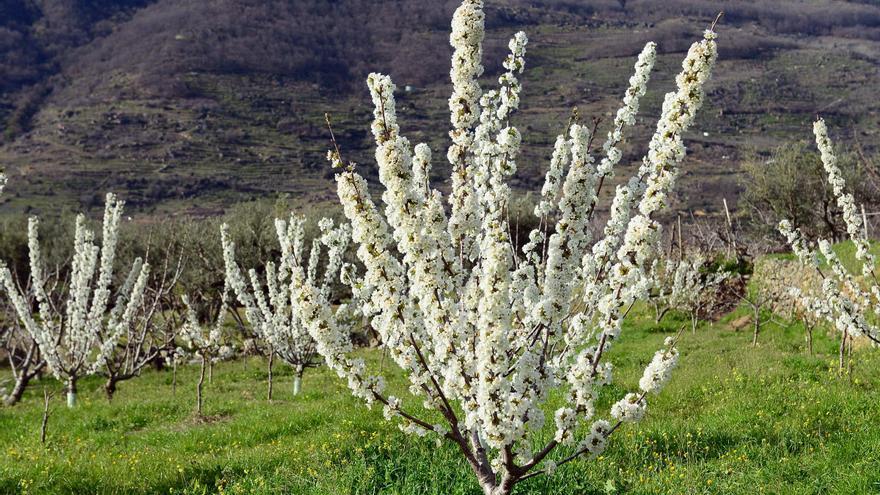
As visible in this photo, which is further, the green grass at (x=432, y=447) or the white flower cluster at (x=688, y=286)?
the white flower cluster at (x=688, y=286)

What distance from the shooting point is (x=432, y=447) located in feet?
31.2

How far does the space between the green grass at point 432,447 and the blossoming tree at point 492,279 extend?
2310 millimetres

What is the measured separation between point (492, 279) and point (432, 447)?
5138 millimetres

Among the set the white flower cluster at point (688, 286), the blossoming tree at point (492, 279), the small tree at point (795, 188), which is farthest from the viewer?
the small tree at point (795, 188)

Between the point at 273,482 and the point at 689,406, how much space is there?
775 centimetres

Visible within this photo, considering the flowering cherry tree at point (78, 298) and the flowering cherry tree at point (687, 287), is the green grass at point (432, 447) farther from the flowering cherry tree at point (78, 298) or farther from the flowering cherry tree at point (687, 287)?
the flowering cherry tree at point (687, 287)

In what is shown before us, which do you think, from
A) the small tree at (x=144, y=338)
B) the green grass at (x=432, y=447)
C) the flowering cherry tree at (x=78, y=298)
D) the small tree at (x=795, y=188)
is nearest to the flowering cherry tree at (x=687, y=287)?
the green grass at (x=432, y=447)

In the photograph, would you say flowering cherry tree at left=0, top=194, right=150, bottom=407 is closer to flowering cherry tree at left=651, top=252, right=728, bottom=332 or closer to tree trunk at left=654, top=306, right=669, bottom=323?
flowering cherry tree at left=651, top=252, right=728, bottom=332

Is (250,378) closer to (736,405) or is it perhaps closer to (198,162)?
(736,405)

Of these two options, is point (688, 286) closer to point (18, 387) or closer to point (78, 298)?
point (78, 298)

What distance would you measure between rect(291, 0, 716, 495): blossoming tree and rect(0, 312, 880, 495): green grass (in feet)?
7.58

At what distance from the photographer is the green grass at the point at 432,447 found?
26.4 ft

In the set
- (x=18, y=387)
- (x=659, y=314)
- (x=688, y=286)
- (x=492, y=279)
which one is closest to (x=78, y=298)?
(x=18, y=387)

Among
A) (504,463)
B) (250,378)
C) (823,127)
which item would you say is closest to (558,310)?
(504,463)
